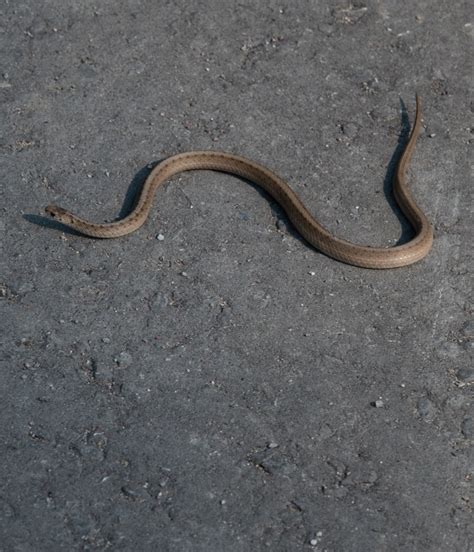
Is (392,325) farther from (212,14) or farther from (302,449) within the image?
(212,14)

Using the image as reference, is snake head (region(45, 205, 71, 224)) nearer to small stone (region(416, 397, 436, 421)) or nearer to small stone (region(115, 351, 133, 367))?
small stone (region(115, 351, 133, 367))

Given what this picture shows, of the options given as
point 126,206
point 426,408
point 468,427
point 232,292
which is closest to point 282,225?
point 232,292

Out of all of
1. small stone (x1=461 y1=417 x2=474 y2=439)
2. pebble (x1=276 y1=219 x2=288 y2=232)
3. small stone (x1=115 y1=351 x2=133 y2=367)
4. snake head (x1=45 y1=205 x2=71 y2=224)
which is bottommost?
small stone (x1=115 y1=351 x2=133 y2=367)

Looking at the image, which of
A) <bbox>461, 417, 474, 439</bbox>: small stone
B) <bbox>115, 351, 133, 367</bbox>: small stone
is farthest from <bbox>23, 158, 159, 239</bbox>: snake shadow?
<bbox>461, 417, 474, 439</bbox>: small stone

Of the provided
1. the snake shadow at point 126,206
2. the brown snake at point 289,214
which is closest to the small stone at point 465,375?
the brown snake at point 289,214

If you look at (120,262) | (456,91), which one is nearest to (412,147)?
(456,91)
